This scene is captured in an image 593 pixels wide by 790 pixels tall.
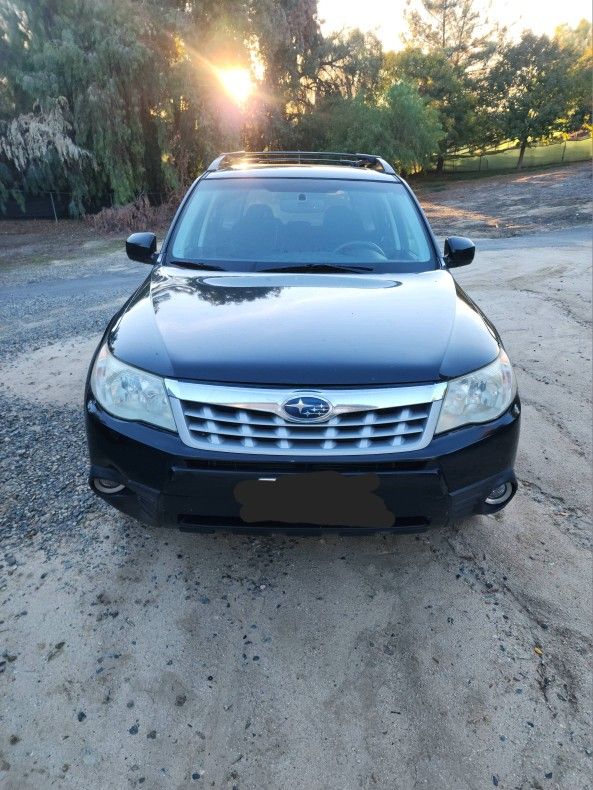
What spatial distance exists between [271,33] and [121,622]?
17.2 meters

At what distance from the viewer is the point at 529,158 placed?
106ft

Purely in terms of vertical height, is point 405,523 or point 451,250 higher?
point 451,250

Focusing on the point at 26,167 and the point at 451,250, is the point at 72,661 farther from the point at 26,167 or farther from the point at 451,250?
the point at 26,167

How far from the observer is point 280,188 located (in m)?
3.42

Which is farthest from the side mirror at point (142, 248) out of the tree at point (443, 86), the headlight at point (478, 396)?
the tree at point (443, 86)

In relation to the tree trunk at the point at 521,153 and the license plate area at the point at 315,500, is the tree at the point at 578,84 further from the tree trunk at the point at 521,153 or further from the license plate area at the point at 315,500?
the license plate area at the point at 315,500

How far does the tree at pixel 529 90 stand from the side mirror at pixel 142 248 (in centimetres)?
3180

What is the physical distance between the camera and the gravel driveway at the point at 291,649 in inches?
65.8

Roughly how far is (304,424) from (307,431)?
0.09 ft

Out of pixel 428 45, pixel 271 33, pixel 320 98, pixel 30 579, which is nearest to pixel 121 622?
pixel 30 579

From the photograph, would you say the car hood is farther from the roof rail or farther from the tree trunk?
the tree trunk

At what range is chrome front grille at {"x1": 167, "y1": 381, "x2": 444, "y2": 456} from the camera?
191 cm

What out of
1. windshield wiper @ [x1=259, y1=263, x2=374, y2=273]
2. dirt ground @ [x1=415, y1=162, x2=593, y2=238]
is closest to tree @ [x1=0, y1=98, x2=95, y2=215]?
dirt ground @ [x1=415, y1=162, x2=593, y2=238]

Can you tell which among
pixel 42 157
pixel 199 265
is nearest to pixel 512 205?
pixel 42 157
